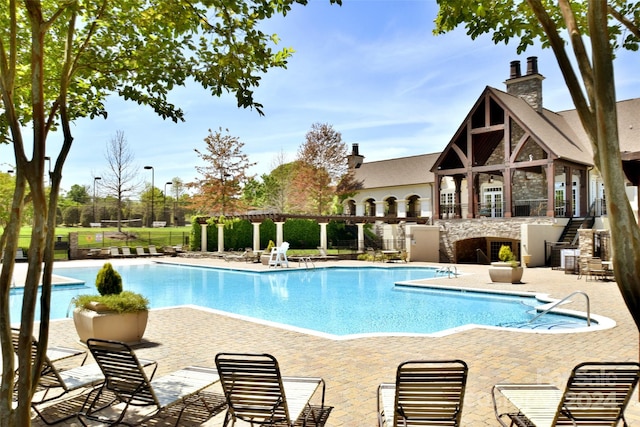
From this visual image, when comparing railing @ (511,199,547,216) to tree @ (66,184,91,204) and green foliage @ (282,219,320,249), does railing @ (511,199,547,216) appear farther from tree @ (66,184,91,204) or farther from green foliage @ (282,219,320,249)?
tree @ (66,184,91,204)

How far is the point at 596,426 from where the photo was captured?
12.7 feet

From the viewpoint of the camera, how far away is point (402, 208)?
3881 centimetres

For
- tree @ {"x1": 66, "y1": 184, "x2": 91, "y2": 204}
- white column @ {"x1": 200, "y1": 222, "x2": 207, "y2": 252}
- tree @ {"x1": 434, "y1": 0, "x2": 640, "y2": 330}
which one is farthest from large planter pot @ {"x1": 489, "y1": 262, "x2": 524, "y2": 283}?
tree @ {"x1": 66, "y1": 184, "x2": 91, "y2": 204}

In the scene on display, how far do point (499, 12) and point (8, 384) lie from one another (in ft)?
16.8

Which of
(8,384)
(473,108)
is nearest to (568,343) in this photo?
(8,384)

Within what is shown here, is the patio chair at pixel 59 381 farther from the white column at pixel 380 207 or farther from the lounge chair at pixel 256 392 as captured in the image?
the white column at pixel 380 207

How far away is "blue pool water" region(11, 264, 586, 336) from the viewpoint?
37.8ft

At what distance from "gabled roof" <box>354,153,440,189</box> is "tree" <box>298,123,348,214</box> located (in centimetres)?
204

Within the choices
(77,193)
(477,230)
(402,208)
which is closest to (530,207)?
(477,230)

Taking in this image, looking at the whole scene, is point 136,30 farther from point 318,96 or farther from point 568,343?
point 318,96

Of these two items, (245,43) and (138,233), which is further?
(138,233)

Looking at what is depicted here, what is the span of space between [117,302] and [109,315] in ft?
0.81

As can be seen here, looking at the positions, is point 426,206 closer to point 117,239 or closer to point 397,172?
point 397,172

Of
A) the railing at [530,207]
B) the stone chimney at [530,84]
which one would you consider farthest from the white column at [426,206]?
the stone chimney at [530,84]
